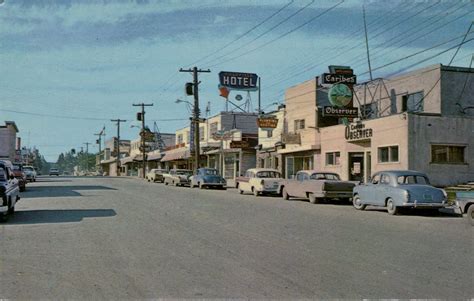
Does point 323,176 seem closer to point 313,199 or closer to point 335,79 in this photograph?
point 313,199

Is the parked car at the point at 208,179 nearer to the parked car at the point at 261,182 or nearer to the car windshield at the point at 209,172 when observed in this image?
the car windshield at the point at 209,172

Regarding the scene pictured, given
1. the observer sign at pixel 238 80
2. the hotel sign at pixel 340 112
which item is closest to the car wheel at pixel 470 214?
the hotel sign at pixel 340 112

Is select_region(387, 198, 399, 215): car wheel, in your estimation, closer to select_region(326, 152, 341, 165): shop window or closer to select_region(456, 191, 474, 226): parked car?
select_region(456, 191, 474, 226): parked car

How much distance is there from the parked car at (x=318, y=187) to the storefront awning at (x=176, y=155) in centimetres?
3607

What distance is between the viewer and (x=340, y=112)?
32875mm

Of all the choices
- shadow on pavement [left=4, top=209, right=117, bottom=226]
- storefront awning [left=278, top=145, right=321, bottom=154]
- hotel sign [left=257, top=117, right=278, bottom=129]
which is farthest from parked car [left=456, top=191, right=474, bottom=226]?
hotel sign [left=257, top=117, right=278, bottom=129]

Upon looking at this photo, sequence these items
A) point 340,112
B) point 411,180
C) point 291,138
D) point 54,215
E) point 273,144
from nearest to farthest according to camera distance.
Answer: point 54,215
point 411,180
point 340,112
point 291,138
point 273,144

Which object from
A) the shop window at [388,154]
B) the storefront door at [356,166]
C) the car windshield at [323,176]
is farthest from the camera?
the storefront door at [356,166]

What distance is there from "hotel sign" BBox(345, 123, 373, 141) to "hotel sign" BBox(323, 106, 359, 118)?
121 centimetres

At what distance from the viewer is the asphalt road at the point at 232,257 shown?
6727mm

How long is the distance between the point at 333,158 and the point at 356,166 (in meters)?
2.54

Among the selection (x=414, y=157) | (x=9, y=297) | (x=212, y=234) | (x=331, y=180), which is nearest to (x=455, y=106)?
(x=414, y=157)

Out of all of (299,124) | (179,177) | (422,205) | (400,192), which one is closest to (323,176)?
(400,192)

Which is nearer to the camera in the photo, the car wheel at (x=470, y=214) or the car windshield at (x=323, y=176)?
the car wheel at (x=470, y=214)
